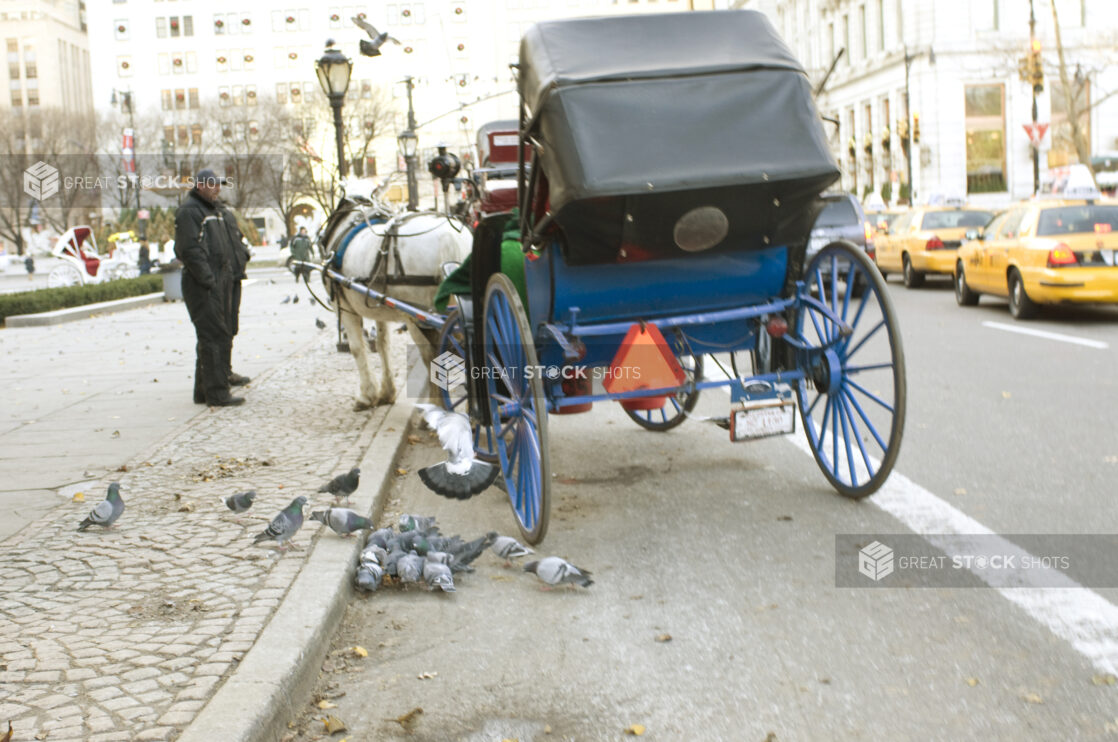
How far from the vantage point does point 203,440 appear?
28.0 ft

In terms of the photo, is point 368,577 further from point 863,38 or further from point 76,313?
point 863,38

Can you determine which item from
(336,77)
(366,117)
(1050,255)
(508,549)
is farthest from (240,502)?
(366,117)

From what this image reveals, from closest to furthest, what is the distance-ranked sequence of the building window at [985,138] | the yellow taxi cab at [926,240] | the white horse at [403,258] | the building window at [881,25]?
the white horse at [403,258] < the yellow taxi cab at [926,240] < the building window at [985,138] < the building window at [881,25]

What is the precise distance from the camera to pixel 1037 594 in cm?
461

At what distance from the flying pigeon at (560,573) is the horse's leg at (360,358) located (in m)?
4.96

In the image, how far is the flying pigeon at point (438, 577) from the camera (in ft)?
16.6

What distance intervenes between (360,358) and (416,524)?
4.26 meters

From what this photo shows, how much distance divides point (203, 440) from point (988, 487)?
526 cm

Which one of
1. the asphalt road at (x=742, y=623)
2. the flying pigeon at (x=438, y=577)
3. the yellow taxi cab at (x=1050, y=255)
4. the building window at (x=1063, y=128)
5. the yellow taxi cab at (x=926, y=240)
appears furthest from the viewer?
the building window at (x=1063, y=128)

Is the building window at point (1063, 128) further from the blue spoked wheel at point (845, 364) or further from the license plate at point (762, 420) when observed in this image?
the license plate at point (762, 420)

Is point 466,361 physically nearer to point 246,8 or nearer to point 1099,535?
point 1099,535

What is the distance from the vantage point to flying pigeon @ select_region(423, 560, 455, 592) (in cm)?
506

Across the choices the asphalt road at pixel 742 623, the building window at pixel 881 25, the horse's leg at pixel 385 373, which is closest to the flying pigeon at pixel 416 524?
the asphalt road at pixel 742 623

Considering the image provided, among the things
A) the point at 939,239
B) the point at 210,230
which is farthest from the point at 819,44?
the point at 210,230
